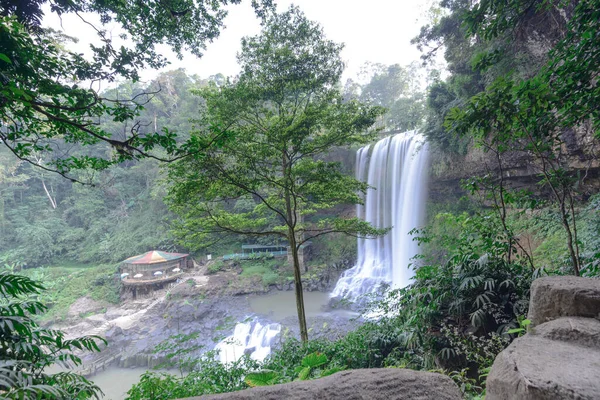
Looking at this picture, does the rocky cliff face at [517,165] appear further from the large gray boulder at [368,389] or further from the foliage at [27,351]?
the foliage at [27,351]

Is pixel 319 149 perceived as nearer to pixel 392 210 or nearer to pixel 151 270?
pixel 392 210

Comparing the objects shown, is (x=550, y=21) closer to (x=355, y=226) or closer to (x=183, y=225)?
(x=355, y=226)

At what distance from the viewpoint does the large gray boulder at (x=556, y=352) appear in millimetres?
921

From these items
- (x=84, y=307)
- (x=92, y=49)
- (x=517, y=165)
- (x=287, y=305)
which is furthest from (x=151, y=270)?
(x=517, y=165)

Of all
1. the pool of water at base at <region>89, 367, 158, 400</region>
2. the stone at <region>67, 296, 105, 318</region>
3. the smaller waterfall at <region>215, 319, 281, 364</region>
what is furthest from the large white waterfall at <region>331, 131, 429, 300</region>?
the stone at <region>67, 296, 105, 318</region>

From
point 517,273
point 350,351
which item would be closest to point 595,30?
point 517,273

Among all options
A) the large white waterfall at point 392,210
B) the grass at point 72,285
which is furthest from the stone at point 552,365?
the grass at point 72,285

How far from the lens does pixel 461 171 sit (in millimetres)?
10461

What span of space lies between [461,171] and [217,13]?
1002 centimetres

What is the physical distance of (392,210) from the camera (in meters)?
13.3

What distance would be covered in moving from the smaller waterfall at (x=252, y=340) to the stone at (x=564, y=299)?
26.8 ft

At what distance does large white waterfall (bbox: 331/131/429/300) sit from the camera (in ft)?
39.0

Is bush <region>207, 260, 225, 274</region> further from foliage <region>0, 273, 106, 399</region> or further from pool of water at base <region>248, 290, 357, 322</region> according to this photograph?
foliage <region>0, 273, 106, 399</region>

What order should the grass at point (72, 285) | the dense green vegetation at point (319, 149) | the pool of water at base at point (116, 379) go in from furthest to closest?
the grass at point (72, 285) → the pool of water at base at point (116, 379) → the dense green vegetation at point (319, 149)
